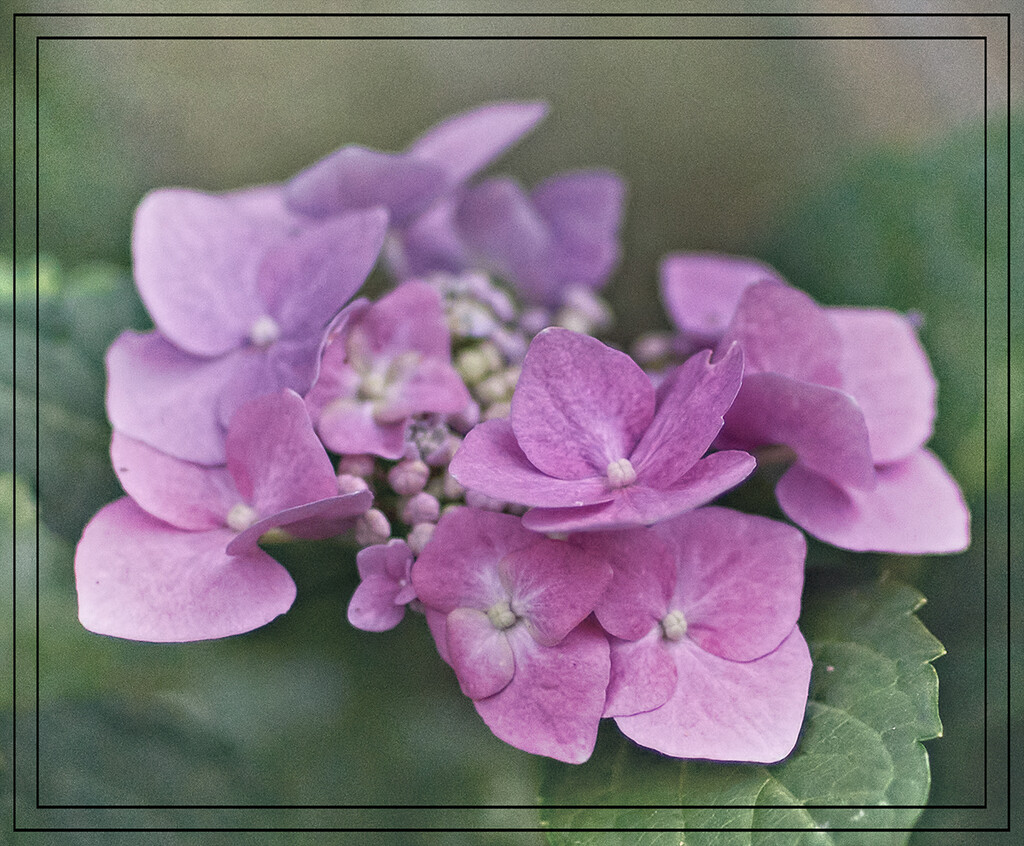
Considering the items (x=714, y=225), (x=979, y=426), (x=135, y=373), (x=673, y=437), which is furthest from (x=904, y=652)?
(x=714, y=225)

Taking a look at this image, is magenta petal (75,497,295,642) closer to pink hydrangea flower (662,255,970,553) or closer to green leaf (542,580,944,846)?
green leaf (542,580,944,846)

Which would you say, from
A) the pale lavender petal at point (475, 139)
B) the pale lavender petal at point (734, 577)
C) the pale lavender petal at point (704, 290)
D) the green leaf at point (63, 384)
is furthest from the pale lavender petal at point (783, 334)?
the green leaf at point (63, 384)

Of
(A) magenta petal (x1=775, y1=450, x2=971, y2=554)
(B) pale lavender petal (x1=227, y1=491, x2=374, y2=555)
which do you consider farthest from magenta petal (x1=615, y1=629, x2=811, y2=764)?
(B) pale lavender petal (x1=227, y1=491, x2=374, y2=555)

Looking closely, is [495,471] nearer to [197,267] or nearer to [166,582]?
[166,582]

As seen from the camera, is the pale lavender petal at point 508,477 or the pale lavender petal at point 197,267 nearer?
the pale lavender petal at point 508,477

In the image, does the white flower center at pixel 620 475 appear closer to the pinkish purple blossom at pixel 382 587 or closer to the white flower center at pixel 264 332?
the pinkish purple blossom at pixel 382 587
